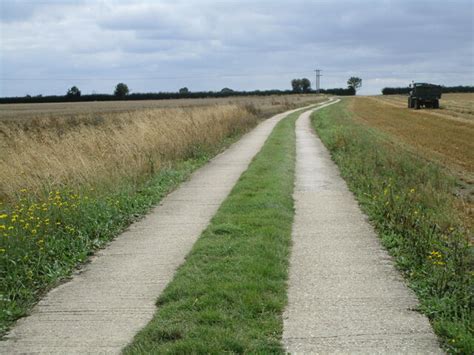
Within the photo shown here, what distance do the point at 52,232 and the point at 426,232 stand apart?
5.05 m

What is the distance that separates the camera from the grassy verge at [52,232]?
20.1 ft

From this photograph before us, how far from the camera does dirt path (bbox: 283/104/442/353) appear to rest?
14.9 feet

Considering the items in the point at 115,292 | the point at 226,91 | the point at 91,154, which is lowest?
the point at 115,292

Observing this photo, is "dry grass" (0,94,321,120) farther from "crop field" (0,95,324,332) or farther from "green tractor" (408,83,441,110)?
"crop field" (0,95,324,332)

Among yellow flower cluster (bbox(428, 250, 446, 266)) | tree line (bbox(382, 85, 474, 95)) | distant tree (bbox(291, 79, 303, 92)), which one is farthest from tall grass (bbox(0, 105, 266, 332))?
distant tree (bbox(291, 79, 303, 92))

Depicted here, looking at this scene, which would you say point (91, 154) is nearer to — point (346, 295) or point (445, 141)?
point (346, 295)

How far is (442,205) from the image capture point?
9.98 meters

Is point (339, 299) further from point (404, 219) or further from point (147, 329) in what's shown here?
point (404, 219)

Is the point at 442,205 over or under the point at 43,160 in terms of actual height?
under

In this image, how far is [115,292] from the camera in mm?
5906

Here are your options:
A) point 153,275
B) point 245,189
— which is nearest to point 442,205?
point 245,189

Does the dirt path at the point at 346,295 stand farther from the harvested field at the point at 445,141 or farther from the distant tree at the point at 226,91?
the distant tree at the point at 226,91

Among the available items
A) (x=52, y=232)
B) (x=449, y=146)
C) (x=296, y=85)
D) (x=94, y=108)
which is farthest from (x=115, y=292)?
(x=296, y=85)

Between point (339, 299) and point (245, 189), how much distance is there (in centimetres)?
636
